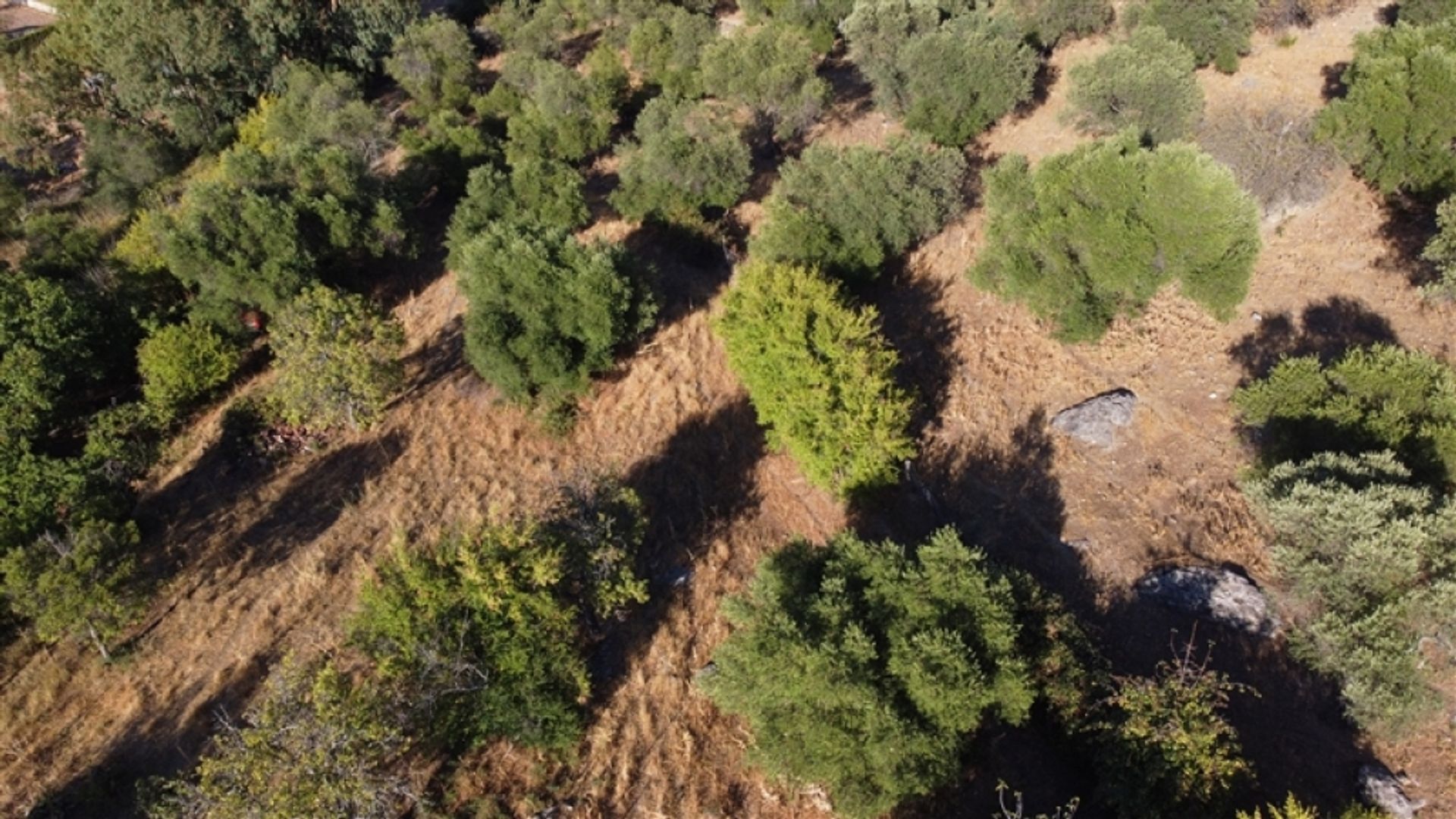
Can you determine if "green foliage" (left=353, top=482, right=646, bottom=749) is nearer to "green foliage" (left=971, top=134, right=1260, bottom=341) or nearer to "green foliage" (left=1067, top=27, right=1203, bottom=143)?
"green foliage" (left=971, top=134, right=1260, bottom=341)

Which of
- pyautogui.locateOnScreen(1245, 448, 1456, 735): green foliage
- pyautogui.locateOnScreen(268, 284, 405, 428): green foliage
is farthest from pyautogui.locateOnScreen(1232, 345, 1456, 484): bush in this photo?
pyautogui.locateOnScreen(268, 284, 405, 428): green foliage

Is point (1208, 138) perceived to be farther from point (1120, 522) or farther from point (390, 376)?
point (390, 376)

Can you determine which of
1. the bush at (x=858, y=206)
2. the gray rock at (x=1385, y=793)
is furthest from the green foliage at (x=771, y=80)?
the gray rock at (x=1385, y=793)

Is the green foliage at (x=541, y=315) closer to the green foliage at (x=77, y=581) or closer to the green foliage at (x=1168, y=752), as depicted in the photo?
the green foliage at (x=77, y=581)

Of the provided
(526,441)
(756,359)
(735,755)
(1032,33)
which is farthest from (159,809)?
(1032,33)

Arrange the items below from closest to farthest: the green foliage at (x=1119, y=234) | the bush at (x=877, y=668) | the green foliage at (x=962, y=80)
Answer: the bush at (x=877, y=668)
the green foliage at (x=1119, y=234)
the green foliage at (x=962, y=80)

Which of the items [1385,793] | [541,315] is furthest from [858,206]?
[1385,793]

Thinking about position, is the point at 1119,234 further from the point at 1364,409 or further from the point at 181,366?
the point at 181,366
